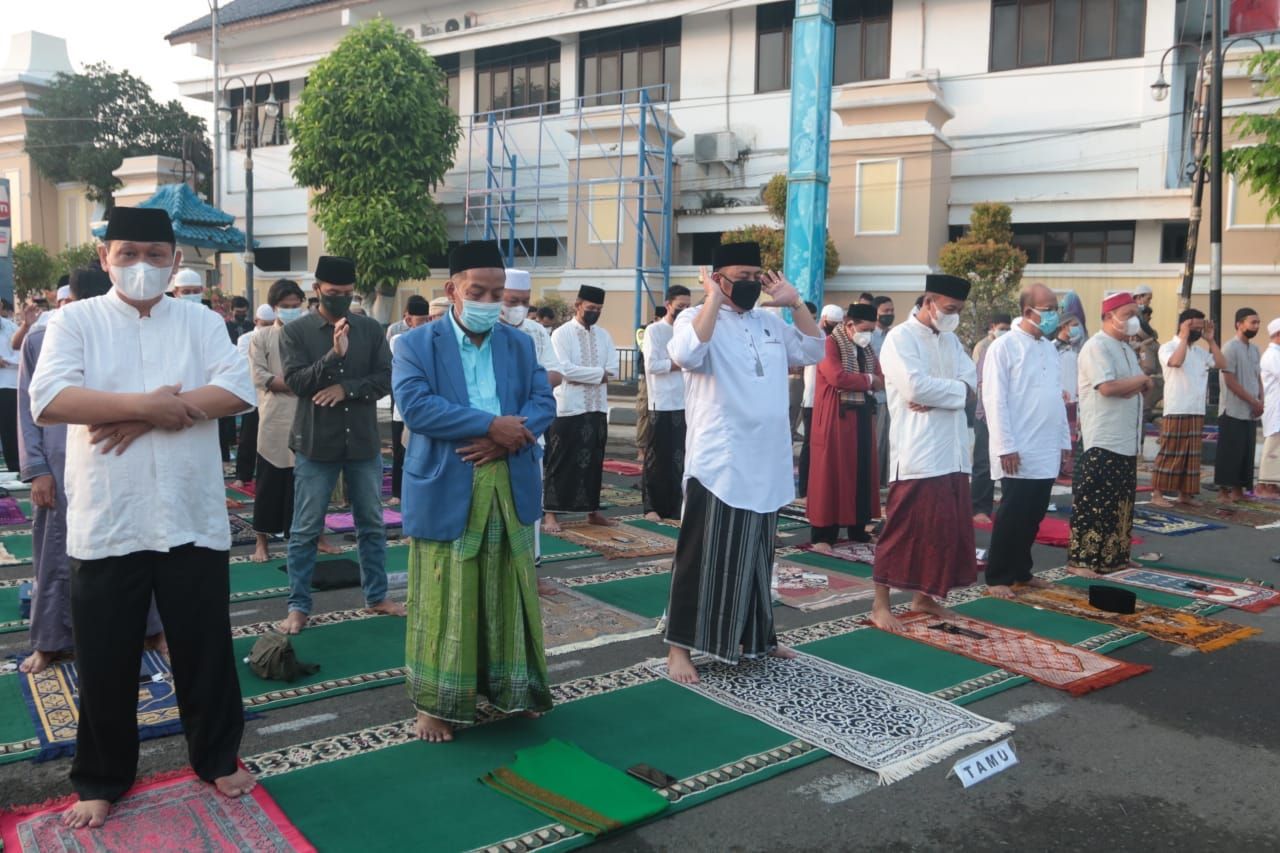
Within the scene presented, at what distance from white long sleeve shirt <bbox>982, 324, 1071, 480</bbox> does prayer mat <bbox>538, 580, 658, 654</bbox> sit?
7.92ft

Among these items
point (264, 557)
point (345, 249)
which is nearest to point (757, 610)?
point (264, 557)

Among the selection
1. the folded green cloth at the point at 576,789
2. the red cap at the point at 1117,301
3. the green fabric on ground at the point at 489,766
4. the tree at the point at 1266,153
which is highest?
the tree at the point at 1266,153

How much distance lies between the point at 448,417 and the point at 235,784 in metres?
1.39

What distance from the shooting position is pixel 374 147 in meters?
22.1

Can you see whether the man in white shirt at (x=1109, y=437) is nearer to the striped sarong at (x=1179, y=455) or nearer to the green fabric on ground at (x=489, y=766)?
the striped sarong at (x=1179, y=455)

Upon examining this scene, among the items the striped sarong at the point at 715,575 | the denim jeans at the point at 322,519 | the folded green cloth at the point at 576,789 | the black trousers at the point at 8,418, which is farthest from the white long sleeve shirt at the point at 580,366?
the black trousers at the point at 8,418

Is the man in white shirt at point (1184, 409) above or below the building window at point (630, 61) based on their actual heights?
below

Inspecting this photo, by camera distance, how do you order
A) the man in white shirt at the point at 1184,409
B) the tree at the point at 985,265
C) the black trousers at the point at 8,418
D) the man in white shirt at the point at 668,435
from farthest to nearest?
the tree at the point at 985,265 < the black trousers at the point at 8,418 < the man in white shirt at the point at 1184,409 < the man in white shirt at the point at 668,435

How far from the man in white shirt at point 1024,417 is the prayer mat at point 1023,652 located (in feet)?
2.80

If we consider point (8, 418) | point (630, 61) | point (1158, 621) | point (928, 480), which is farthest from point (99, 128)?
point (1158, 621)

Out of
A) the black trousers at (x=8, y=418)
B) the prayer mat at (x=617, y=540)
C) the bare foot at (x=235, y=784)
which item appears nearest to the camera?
the bare foot at (x=235, y=784)

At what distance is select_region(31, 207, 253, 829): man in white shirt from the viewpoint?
3148 millimetres

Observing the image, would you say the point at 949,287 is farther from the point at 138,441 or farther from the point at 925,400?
the point at 138,441

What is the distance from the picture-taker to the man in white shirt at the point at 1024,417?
6141 millimetres
